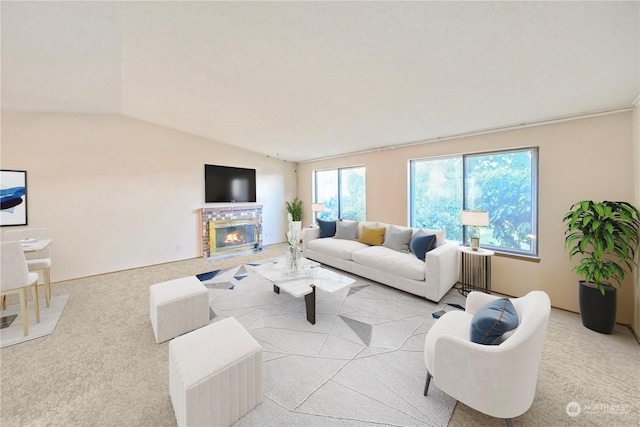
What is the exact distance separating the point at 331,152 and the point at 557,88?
3.96 m

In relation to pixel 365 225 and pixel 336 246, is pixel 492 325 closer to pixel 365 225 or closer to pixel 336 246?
pixel 336 246

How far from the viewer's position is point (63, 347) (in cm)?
215

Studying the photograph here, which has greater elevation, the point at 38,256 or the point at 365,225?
the point at 365,225

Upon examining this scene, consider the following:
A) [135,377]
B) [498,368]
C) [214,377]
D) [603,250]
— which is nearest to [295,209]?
[135,377]

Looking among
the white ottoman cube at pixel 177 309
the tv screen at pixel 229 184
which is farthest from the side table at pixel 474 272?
the tv screen at pixel 229 184

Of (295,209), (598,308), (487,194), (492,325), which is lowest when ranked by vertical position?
(598,308)

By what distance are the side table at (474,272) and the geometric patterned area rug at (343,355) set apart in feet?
1.06

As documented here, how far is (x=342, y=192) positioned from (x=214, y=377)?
16.6 ft

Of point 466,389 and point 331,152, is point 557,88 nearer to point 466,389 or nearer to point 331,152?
point 466,389

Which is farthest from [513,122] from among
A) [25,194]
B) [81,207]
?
[25,194]

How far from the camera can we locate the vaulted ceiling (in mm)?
1684

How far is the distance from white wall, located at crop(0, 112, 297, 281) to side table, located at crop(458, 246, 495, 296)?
5.34 meters

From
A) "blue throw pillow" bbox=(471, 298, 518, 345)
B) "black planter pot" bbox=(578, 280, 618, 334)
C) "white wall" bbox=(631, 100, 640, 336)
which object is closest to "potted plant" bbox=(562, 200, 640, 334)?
"black planter pot" bbox=(578, 280, 618, 334)

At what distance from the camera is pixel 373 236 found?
4.34 meters
